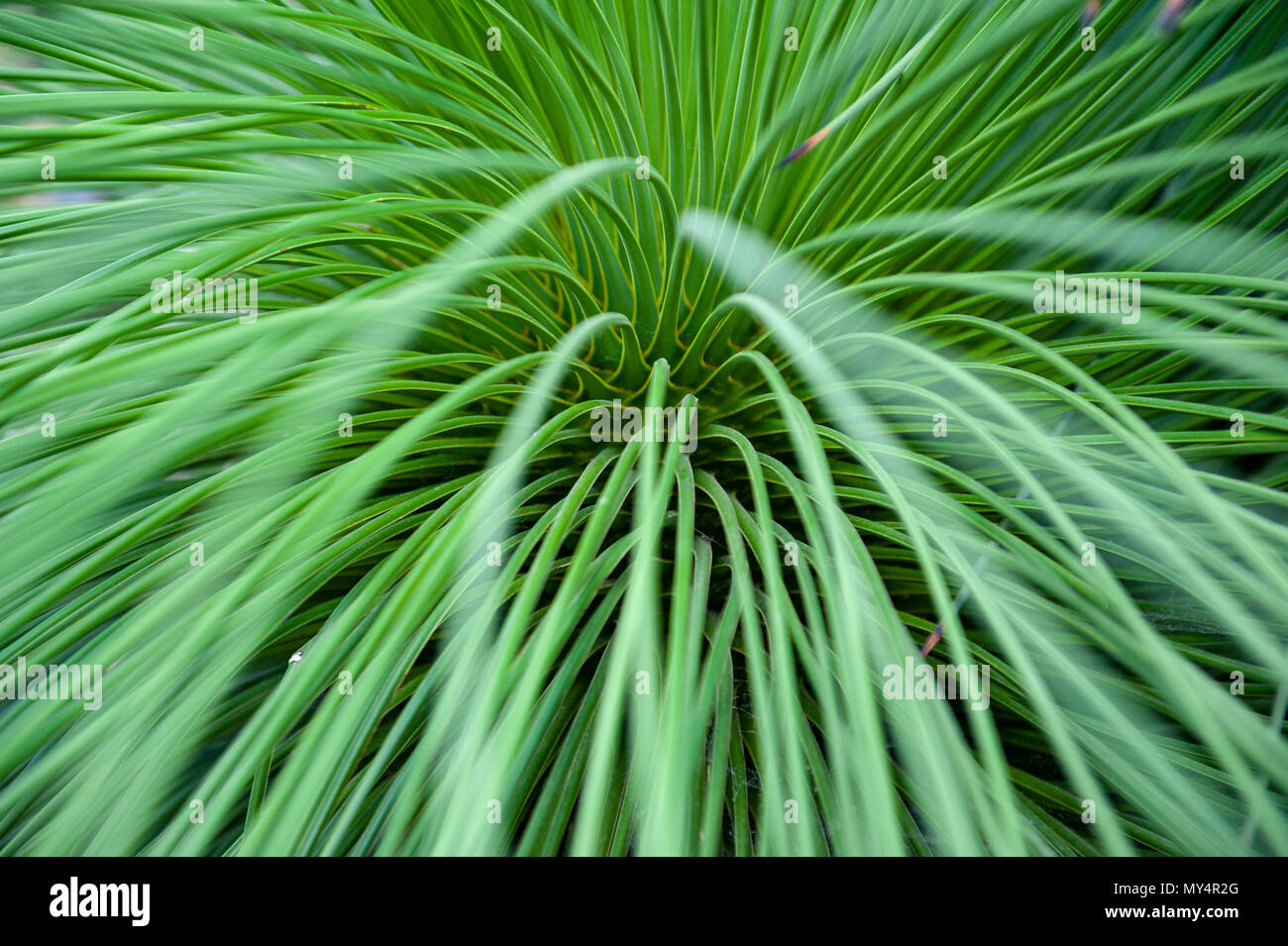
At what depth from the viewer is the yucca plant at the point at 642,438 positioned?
327 millimetres

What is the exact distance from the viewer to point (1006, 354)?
1.87 feet

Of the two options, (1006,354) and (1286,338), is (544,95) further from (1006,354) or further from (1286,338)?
(1286,338)
